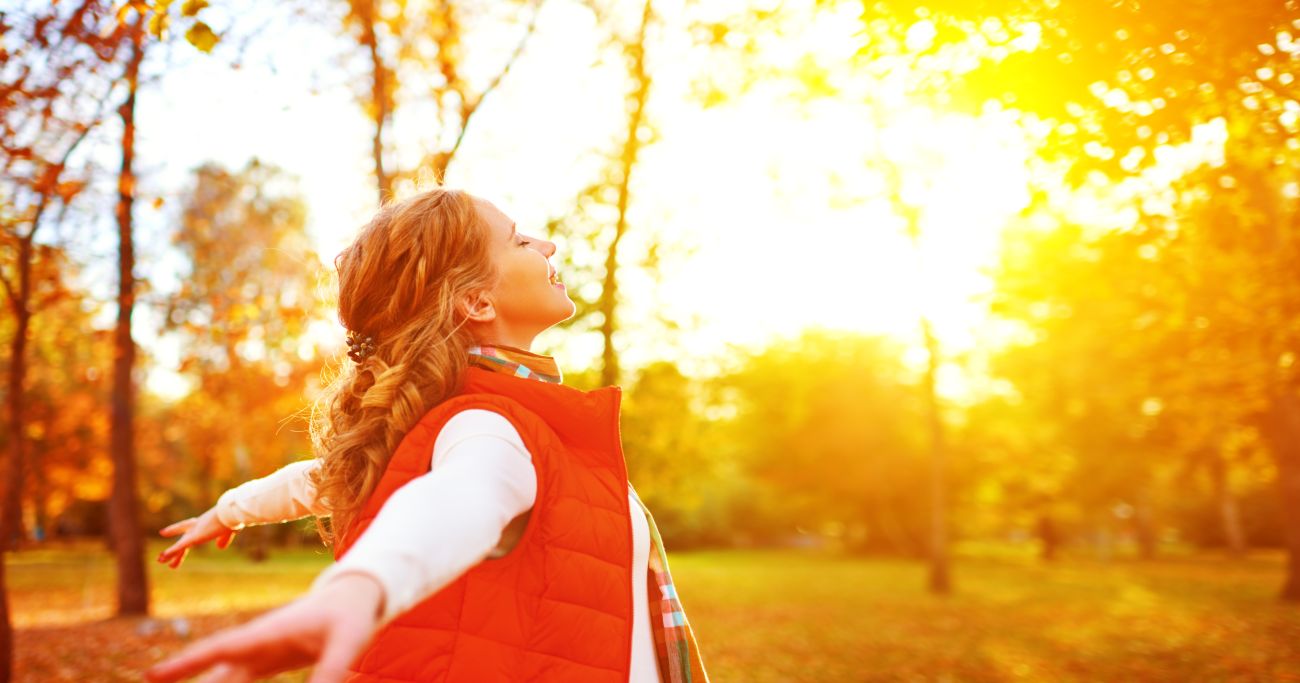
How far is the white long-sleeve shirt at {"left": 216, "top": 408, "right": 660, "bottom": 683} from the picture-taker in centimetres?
111

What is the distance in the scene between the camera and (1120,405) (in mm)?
28375

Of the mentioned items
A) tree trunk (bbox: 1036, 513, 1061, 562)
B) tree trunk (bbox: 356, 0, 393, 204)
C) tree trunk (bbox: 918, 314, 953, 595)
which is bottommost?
tree trunk (bbox: 1036, 513, 1061, 562)

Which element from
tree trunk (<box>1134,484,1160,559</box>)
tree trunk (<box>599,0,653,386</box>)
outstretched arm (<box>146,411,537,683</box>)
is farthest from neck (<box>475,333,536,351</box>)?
tree trunk (<box>1134,484,1160,559</box>)

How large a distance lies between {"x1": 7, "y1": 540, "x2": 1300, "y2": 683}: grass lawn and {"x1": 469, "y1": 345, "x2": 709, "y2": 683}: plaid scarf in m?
8.86

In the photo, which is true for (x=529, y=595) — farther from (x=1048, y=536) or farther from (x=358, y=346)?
(x=1048, y=536)

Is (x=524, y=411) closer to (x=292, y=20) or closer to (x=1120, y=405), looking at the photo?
(x=292, y=20)

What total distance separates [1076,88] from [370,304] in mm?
3905

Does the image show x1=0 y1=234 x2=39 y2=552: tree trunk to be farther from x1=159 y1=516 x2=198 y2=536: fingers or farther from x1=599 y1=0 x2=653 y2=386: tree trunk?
x1=599 y1=0 x2=653 y2=386: tree trunk

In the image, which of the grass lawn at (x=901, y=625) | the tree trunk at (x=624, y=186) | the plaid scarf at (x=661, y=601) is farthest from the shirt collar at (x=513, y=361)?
the tree trunk at (x=624, y=186)

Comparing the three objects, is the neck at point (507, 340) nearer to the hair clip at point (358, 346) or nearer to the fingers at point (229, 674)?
the hair clip at point (358, 346)

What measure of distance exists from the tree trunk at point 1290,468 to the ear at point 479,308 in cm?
1890

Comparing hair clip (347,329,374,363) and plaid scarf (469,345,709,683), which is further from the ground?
hair clip (347,329,374,363)

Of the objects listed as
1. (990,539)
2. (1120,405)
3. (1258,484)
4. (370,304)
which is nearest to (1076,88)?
(370,304)

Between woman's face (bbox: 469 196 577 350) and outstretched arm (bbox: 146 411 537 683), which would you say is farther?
woman's face (bbox: 469 196 577 350)
